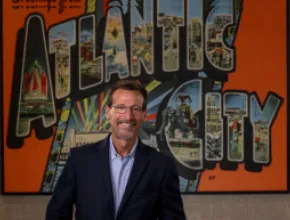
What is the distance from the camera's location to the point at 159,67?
2605mm

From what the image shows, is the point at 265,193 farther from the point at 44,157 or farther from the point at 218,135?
the point at 44,157

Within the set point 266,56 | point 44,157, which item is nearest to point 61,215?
point 44,157

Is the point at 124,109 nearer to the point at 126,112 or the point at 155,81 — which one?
the point at 126,112

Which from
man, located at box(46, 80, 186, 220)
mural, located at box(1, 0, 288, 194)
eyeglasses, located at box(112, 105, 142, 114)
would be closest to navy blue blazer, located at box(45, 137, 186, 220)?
man, located at box(46, 80, 186, 220)

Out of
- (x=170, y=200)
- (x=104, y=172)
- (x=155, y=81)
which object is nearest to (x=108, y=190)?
(x=104, y=172)

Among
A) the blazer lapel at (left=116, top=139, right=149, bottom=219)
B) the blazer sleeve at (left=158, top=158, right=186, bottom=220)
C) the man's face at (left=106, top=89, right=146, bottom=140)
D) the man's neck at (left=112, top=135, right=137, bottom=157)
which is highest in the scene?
the man's face at (left=106, top=89, right=146, bottom=140)

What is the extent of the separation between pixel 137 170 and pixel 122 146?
3.5 inches

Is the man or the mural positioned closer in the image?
the man

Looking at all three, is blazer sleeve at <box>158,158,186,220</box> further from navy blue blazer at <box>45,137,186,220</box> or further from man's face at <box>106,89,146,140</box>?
man's face at <box>106,89,146,140</box>

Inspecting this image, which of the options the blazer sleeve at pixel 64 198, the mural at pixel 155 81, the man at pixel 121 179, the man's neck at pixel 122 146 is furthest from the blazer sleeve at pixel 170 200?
the mural at pixel 155 81

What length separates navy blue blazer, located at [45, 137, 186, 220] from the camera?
129cm

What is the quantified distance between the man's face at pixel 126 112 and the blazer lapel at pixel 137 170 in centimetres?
6

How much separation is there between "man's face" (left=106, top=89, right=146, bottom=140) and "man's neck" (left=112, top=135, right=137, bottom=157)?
0.03 metres

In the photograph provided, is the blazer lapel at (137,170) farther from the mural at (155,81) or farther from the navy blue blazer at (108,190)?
the mural at (155,81)
